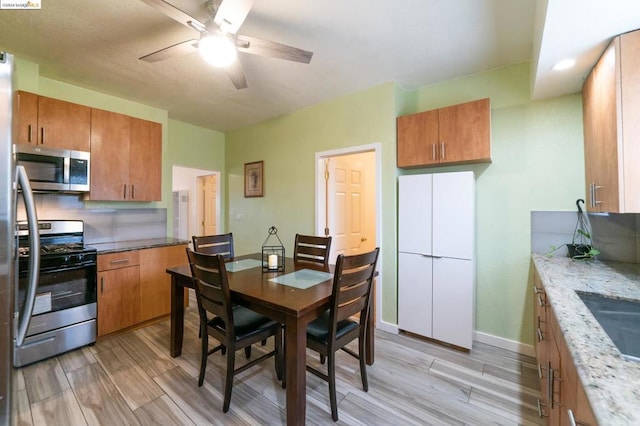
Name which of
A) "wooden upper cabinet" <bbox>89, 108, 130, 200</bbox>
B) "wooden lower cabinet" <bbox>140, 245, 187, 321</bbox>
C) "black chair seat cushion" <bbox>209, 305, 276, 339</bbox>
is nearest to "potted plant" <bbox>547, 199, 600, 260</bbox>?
"black chair seat cushion" <bbox>209, 305, 276, 339</bbox>

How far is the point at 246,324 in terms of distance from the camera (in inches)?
70.9

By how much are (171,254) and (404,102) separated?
3116mm

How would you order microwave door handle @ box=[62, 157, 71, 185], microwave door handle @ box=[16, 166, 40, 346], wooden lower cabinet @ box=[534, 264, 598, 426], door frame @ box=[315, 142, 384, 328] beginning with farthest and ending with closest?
door frame @ box=[315, 142, 384, 328]
microwave door handle @ box=[62, 157, 71, 185]
microwave door handle @ box=[16, 166, 40, 346]
wooden lower cabinet @ box=[534, 264, 598, 426]

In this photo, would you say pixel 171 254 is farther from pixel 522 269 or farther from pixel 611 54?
pixel 611 54

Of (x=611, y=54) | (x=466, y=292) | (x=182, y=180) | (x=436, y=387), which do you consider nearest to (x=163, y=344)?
(x=436, y=387)

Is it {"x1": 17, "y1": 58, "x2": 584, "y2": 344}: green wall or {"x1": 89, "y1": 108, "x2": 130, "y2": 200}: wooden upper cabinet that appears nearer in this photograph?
{"x1": 17, "y1": 58, "x2": 584, "y2": 344}: green wall

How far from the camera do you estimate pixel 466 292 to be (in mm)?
2369

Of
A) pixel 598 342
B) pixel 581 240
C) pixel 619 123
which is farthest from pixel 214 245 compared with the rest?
pixel 581 240

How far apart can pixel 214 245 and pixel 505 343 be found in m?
2.85

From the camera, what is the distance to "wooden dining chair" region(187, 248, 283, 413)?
161cm

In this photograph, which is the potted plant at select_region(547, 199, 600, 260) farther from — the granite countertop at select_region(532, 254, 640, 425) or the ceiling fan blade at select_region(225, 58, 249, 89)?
the ceiling fan blade at select_region(225, 58, 249, 89)

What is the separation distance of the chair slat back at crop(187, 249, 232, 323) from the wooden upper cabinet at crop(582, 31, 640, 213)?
2.19m

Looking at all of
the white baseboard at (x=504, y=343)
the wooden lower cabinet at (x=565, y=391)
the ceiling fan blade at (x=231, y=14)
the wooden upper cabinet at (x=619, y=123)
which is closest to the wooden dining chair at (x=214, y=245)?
the ceiling fan blade at (x=231, y=14)

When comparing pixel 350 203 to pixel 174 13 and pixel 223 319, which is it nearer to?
pixel 223 319
